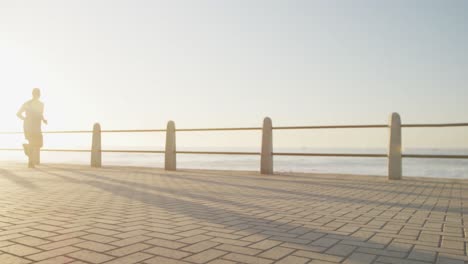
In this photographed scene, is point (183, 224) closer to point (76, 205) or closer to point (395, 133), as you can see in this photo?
point (76, 205)

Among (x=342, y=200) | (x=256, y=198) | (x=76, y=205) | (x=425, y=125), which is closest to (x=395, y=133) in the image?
(x=425, y=125)

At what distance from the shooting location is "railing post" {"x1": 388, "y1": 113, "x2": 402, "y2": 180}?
8625mm

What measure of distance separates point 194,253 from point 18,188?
16.7ft

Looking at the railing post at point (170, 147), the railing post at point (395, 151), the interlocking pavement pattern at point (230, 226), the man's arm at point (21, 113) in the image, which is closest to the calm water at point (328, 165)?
the railing post at point (170, 147)

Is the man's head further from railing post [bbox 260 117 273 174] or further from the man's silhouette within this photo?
railing post [bbox 260 117 273 174]

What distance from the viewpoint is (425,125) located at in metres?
8.45

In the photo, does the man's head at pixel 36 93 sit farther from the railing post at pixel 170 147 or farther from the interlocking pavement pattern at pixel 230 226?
the interlocking pavement pattern at pixel 230 226

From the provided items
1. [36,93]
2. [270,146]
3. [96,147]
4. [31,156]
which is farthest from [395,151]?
[31,156]

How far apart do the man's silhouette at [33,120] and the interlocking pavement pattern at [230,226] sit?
5.63m

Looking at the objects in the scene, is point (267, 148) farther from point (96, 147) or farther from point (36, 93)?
point (36, 93)

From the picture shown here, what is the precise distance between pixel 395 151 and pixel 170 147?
6171 mm

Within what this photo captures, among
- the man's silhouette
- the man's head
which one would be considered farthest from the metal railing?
the man's head

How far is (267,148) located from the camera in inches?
397

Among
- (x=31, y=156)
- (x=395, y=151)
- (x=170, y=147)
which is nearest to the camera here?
(x=395, y=151)
